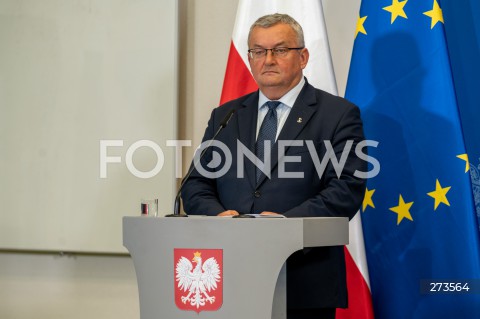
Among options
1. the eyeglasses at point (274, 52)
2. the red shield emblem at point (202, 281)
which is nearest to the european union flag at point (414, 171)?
the eyeglasses at point (274, 52)

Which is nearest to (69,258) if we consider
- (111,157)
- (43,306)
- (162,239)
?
(43,306)

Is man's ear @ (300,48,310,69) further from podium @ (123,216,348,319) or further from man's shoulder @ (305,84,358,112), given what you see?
podium @ (123,216,348,319)

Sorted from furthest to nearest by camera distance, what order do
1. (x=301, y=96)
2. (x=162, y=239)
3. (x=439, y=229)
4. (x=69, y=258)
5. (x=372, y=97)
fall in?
(x=69, y=258) → (x=372, y=97) → (x=439, y=229) → (x=301, y=96) → (x=162, y=239)

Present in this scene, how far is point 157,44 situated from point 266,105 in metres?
1.29

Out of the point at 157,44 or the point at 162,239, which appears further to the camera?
the point at 157,44

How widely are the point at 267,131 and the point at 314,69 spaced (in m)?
0.87

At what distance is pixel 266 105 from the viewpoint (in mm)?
2818

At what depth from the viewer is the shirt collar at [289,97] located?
2783mm

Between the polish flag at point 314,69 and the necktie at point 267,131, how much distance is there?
736 millimetres

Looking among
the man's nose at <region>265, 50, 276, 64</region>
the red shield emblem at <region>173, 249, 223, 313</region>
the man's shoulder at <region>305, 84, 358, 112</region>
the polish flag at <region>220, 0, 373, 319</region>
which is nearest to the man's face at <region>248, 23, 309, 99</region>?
the man's nose at <region>265, 50, 276, 64</region>

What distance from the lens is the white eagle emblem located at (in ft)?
6.64

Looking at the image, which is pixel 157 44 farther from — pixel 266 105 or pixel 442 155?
pixel 442 155

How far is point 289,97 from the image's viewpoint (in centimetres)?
279

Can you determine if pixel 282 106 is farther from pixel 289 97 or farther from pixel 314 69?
pixel 314 69
